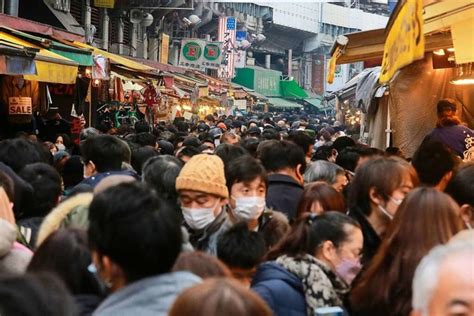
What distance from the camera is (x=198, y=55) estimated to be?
1337 inches

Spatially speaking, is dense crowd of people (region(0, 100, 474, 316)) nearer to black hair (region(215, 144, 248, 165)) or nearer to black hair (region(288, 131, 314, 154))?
black hair (region(215, 144, 248, 165))

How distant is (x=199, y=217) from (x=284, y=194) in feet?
5.39

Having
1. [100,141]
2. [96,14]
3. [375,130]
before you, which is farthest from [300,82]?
[100,141]

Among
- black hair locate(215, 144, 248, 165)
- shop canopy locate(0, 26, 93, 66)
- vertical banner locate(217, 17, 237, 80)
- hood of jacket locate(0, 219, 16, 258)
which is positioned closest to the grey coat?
hood of jacket locate(0, 219, 16, 258)

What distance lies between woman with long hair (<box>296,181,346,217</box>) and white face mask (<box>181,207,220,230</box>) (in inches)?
24.1

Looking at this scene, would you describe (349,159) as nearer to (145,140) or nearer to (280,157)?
(280,157)

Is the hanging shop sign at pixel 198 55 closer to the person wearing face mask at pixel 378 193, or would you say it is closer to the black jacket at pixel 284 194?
the black jacket at pixel 284 194

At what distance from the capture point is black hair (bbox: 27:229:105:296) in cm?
341

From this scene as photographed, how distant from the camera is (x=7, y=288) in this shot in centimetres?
238

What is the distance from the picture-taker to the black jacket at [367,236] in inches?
172

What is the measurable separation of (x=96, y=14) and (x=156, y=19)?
6.99 m

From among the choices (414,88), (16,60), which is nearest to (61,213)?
(16,60)

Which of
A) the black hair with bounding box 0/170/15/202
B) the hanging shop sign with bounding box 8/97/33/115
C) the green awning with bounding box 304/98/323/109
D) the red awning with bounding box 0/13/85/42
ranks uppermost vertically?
the green awning with bounding box 304/98/323/109

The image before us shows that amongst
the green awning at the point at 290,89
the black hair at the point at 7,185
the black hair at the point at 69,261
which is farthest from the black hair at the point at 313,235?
the green awning at the point at 290,89
